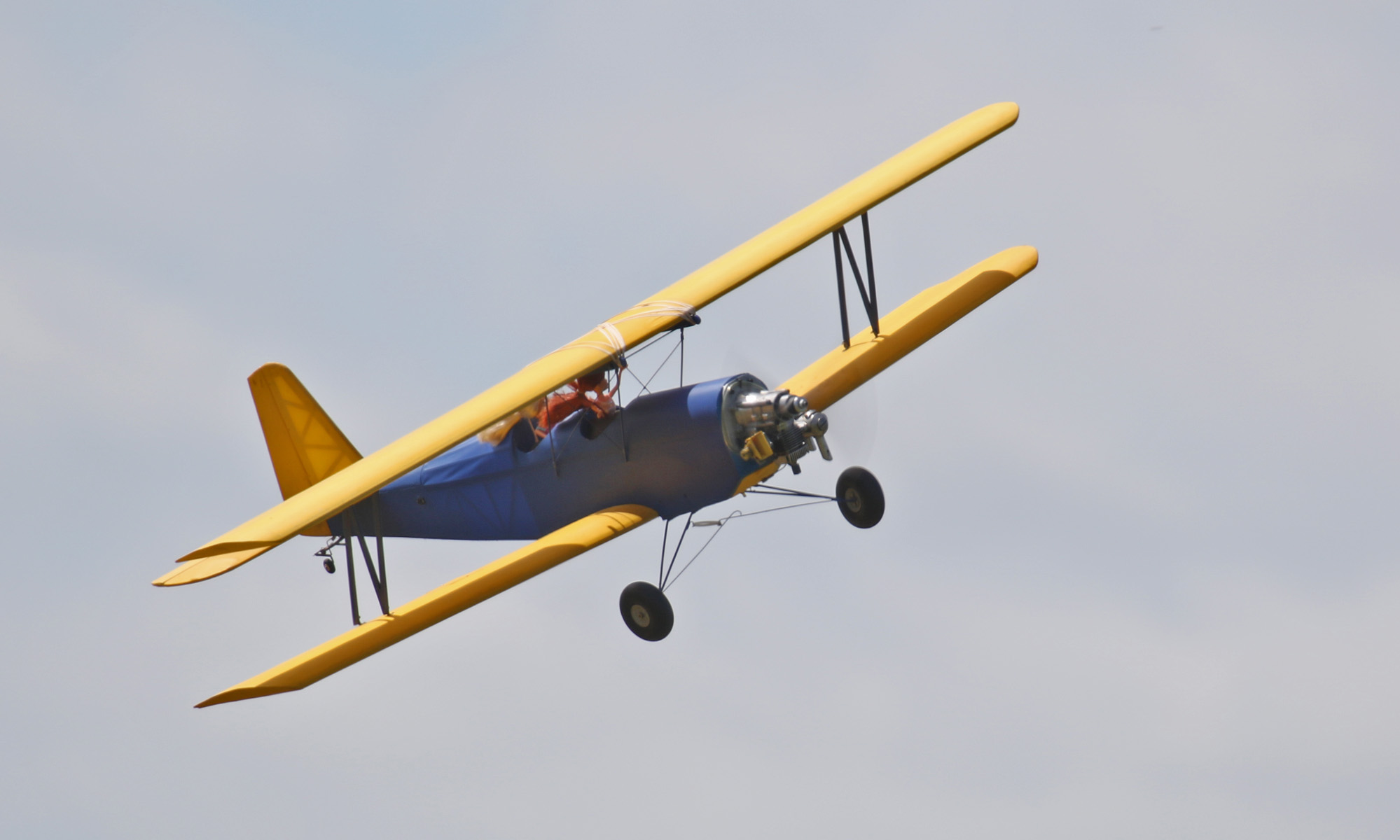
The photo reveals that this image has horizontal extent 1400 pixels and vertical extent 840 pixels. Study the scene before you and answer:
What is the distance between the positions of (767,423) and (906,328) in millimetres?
3975

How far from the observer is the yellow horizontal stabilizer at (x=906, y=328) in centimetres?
2162

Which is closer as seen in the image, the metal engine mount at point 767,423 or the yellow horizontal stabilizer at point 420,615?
the yellow horizontal stabilizer at point 420,615

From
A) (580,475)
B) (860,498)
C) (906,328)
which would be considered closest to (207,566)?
(580,475)

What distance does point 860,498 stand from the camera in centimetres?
2109

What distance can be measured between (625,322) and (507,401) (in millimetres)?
1750

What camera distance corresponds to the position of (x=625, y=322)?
19.4 metres

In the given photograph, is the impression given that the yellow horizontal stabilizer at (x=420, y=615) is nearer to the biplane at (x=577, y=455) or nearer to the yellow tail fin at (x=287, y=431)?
the biplane at (x=577, y=455)

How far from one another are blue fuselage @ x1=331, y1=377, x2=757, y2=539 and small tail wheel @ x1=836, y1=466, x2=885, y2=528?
1.81 m

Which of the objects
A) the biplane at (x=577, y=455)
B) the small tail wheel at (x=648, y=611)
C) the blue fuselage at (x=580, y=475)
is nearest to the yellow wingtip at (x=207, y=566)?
the biplane at (x=577, y=455)

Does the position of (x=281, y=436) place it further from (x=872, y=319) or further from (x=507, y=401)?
(x=872, y=319)

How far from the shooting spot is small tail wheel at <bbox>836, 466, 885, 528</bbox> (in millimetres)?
21062

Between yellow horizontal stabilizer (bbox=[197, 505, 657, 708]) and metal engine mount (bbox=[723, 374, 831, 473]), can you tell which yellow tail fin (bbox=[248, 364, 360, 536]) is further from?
metal engine mount (bbox=[723, 374, 831, 473])

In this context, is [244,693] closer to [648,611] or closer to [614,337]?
[648,611]

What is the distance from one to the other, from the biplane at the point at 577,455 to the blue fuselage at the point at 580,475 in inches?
0.7
